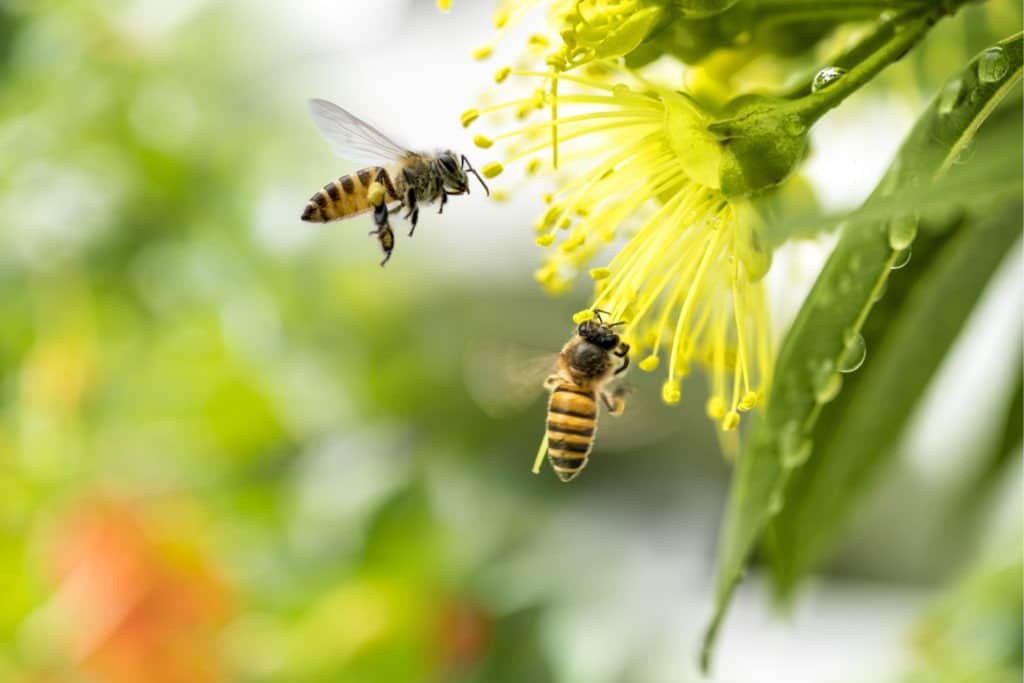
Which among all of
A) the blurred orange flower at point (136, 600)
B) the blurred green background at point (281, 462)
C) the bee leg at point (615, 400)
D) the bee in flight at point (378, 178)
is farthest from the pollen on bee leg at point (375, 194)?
the blurred orange flower at point (136, 600)

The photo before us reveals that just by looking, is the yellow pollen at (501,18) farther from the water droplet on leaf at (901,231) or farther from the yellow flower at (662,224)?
the water droplet on leaf at (901,231)

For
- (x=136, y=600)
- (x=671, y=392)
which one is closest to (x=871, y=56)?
(x=671, y=392)

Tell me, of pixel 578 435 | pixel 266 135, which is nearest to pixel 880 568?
pixel 266 135

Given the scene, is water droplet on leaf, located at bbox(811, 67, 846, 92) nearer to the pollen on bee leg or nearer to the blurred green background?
the pollen on bee leg

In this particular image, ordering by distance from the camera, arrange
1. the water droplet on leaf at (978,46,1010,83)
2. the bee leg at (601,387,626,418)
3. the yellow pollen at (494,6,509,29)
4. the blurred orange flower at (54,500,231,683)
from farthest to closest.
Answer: the blurred orange flower at (54,500,231,683), the bee leg at (601,387,626,418), the yellow pollen at (494,6,509,29), the water droplet on leaf at (978,46,1010,83)

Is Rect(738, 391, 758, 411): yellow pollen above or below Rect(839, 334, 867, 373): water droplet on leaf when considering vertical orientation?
below

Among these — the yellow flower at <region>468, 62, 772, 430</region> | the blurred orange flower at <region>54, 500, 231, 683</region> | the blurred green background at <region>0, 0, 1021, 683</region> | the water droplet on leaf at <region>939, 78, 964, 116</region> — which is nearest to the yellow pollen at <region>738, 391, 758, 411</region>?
the yellow flower at <region>468, 62, 772, 430</region>

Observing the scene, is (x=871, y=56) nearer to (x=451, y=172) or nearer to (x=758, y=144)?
(x=758, y=144)

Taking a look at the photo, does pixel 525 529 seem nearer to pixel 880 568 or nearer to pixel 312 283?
pixel 312 283
